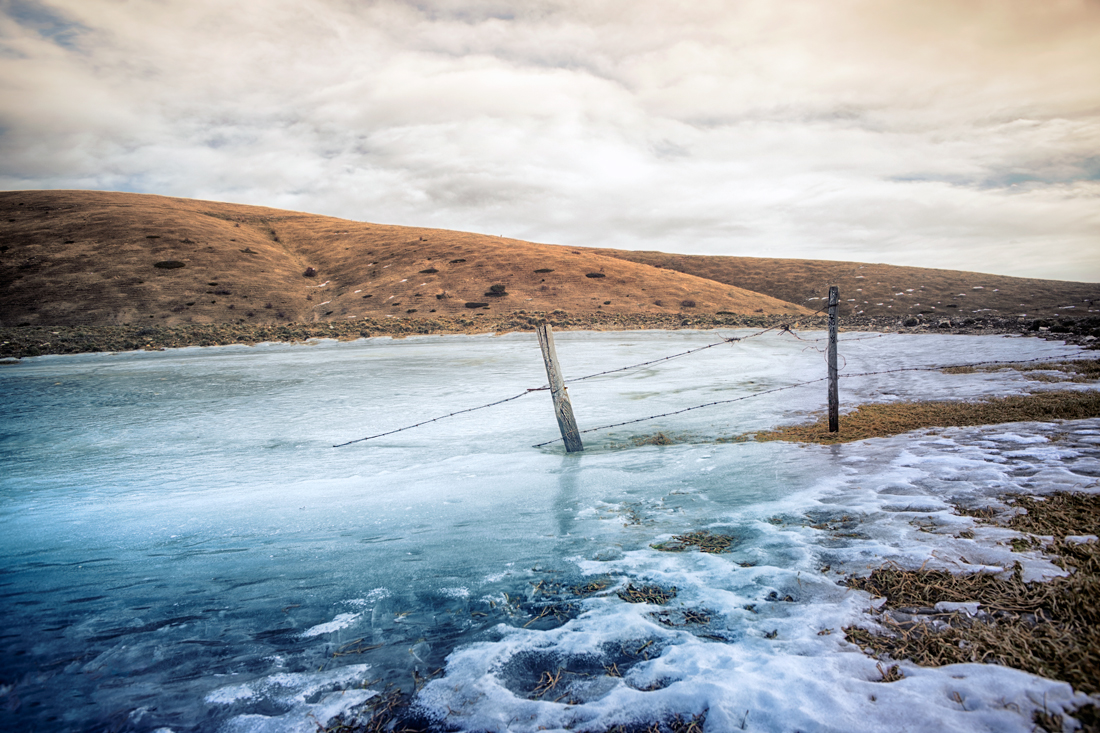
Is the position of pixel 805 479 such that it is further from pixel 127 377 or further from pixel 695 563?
pixel 127 377

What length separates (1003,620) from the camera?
3250mm

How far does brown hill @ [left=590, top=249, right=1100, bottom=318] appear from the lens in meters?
55.5

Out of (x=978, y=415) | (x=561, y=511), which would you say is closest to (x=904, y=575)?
(x=561, y=511)

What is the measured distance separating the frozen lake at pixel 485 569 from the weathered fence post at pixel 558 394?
536mm

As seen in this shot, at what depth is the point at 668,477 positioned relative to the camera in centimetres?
819

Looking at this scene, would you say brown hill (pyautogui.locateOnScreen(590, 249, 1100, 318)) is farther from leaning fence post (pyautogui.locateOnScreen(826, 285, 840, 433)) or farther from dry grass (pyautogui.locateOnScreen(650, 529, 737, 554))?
dry grass (pyautogui.locateOnScreen(650, 529, 737, 554))

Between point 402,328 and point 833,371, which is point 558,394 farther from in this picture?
point 402,328

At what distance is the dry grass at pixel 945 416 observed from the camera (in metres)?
9.17

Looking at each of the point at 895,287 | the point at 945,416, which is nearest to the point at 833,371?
the point at 945,416

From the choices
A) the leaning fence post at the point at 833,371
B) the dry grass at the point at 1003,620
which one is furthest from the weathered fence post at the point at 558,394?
the dry grass at the point at 1003,620

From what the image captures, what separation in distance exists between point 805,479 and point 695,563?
322 cm

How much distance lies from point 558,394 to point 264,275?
194ft

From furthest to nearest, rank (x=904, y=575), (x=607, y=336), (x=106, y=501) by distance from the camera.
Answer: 1. (x=607, y=336)
2. (x=106, y=501)
3. (x=904, y=575)

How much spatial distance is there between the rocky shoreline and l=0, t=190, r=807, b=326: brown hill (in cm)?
347
